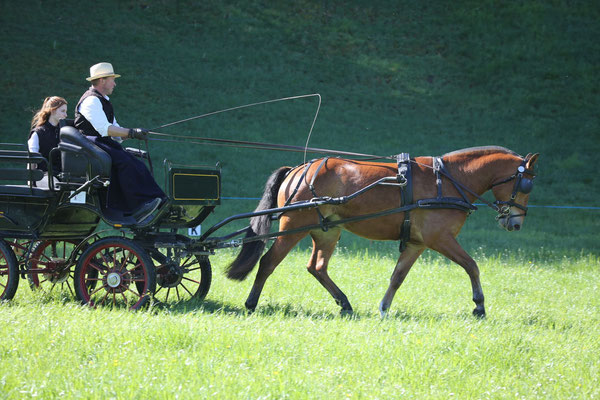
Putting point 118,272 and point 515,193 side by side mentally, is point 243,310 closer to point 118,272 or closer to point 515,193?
Answer: point 118,272

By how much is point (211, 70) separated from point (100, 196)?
1420 cm

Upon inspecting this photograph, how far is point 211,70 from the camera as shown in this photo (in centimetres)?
2002

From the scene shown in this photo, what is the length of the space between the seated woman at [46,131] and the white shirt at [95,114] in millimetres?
701

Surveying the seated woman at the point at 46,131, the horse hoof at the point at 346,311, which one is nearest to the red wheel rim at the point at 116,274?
the seated woman at the point at 46,131

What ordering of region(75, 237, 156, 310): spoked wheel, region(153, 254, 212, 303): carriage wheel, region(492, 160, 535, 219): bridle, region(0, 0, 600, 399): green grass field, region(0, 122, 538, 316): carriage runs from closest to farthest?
region(0, 0, 600, 399): green grass field < region(75, 237, 156, 310): spoked wheel < region(0, 122, 538, 316): carriage < region(153, 254, 212, 303): carriage wheel < region(492, 160, 535, 219): bridle

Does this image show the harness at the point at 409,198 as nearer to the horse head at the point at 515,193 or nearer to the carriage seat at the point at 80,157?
the horse head at the point at 515,193

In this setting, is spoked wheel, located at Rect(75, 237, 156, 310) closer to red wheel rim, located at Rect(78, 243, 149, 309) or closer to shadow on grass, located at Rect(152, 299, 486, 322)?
red wheel rim, located at Rect(78, 243, 149, 309)

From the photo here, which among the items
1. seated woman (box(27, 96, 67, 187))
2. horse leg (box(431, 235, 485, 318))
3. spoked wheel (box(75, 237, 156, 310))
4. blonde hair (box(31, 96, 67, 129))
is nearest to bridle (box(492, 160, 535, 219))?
horse leg (box(431, 235, 485, 318))

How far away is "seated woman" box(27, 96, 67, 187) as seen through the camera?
6.77 metres

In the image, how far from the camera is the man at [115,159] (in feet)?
20.3

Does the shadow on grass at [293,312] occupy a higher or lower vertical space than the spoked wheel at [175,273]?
lower

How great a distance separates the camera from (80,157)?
20.2 feet

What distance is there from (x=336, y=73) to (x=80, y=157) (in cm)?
1535

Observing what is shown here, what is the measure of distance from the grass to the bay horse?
0.49 m
